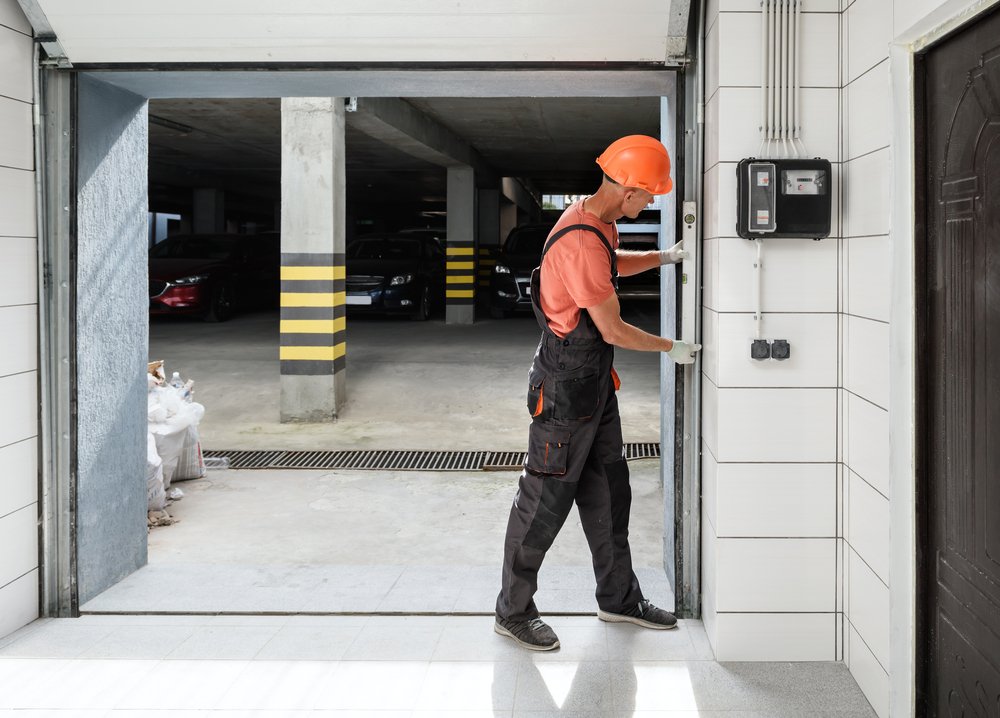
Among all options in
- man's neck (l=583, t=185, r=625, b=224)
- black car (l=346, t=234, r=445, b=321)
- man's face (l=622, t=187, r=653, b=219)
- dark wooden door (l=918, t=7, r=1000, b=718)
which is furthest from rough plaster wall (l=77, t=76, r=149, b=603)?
black car (l=346, t=234, r=445, b=321)

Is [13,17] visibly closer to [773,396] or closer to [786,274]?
[786,274]

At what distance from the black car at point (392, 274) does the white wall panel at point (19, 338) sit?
981 cm

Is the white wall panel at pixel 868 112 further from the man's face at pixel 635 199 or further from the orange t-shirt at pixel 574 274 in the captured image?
the orange t-shirt at pixel 574 274

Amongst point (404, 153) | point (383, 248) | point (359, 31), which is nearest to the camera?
point (359, 31)

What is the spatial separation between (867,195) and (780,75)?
48 cm

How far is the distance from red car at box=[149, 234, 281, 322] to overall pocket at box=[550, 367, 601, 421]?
11.2m

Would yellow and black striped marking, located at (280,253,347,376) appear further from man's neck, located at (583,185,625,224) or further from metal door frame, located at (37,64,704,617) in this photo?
man's neck, located at (583,185,625,224)

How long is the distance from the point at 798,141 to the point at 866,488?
1.04 metres

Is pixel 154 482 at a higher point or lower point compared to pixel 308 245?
lower

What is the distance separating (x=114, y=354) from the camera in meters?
3.59

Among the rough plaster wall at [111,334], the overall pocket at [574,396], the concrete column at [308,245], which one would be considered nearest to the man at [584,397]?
the overall pocket at [574,396]

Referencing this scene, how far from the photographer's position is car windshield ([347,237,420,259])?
13828 mm

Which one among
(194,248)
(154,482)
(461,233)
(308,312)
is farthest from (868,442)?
(194,248)

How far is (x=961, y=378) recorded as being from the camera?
80.1 inches
